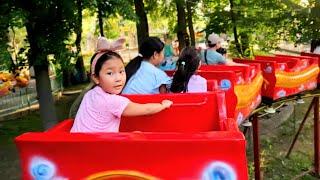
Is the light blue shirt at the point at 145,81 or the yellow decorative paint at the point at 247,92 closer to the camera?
the light blue shirt at the point at 145,81

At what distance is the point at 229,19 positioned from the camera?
14008 millimetres

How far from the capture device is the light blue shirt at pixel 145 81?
4113mm

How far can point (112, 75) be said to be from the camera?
2725 millimetres

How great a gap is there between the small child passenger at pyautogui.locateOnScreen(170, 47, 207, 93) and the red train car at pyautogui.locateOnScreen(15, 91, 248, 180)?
224 centimetres

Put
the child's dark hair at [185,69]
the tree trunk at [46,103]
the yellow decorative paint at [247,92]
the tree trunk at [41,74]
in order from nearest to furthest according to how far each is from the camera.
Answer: the child's dark hair at [185,69] → the yellow decorative paint at [247,92] → the tree trunk at [41,74] → the tree trunk at [46,103]

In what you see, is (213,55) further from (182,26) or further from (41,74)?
(182,26)

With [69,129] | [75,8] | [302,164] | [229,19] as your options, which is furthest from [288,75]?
[229,19]

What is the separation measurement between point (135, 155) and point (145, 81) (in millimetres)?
1964

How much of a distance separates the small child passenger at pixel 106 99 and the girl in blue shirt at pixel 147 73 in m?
1.22

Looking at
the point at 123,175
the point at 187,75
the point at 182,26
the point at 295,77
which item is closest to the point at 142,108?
the point at 123,175

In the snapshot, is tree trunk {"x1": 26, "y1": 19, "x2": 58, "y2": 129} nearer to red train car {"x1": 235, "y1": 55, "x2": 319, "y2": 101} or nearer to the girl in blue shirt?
the girl in blue shirt

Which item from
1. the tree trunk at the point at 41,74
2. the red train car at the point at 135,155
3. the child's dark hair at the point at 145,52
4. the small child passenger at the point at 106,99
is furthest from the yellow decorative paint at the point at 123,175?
the tree trunk at the point at 41,74

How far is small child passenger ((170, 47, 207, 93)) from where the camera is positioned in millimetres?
4457

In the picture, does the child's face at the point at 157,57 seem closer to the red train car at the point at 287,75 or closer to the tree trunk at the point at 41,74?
the tree trunk at the point at 41,74
